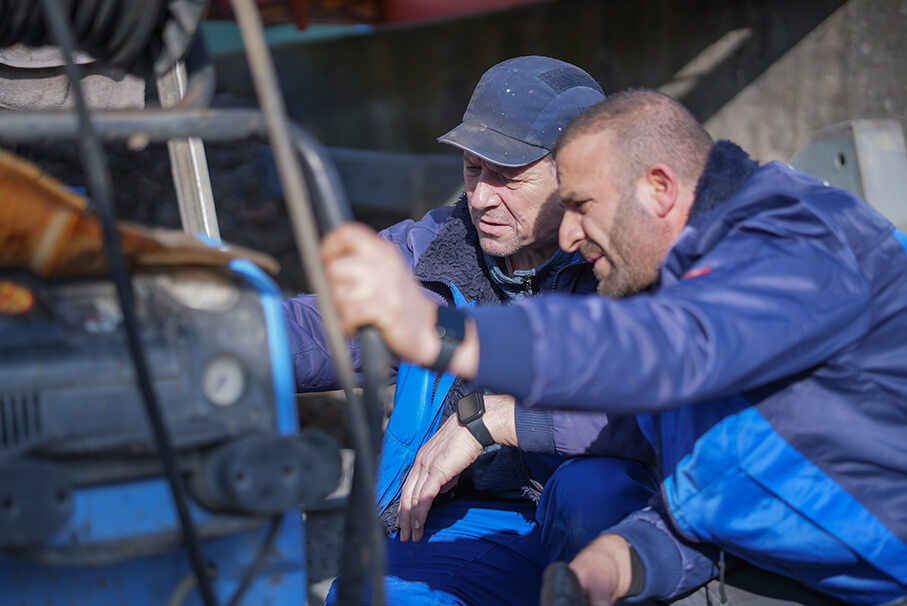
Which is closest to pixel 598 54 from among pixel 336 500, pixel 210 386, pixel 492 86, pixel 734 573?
pixel 492 86

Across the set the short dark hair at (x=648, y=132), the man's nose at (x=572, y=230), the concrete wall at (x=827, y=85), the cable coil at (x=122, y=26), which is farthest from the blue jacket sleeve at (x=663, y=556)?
the concrete wall at (x=827, y=85)

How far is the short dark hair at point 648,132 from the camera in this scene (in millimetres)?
1707

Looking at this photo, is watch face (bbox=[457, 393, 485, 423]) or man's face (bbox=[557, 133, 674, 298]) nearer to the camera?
man's face (bbox=[557, 133, 674, 298])

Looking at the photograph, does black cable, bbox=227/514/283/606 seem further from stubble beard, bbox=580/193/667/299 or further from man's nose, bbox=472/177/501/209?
man's nose, bbox=472/177/501/209

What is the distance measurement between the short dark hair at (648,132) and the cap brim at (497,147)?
0.44m

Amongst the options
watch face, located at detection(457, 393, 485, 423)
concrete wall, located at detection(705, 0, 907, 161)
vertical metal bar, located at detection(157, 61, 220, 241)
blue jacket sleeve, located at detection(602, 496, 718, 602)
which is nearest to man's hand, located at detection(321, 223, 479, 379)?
blue jacket sleeve, located at detection(602, 496, 718, 602)

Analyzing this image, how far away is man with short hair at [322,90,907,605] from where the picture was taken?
1.20 meters

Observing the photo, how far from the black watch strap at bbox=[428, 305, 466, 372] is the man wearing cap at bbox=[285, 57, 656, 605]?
0.88 m

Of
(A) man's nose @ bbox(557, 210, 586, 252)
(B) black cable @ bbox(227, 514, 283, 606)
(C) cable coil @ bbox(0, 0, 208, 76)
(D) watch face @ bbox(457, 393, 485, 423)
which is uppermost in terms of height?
(C) cable coil @ bbox(0, 0, 208, 76)

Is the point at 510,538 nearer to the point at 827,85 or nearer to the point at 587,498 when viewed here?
the point at 587,498

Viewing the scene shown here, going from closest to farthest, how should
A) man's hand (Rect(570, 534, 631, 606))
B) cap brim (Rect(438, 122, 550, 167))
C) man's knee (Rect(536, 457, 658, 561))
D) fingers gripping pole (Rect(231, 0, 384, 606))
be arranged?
fingers gripping pole (Rect(231, 0, 384, 606)) < man's hand (Rect(570, 534, 631, 606)) < man's knee (Rect(536, 457, 658, 561)) < cap brim (Rect(438, 122, 550, 167))

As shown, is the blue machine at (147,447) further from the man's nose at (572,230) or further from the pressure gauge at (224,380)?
the man's nose at (572,230)

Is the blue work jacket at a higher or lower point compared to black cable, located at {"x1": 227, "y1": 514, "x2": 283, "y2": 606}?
higher

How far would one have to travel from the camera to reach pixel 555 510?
6.59 feet
